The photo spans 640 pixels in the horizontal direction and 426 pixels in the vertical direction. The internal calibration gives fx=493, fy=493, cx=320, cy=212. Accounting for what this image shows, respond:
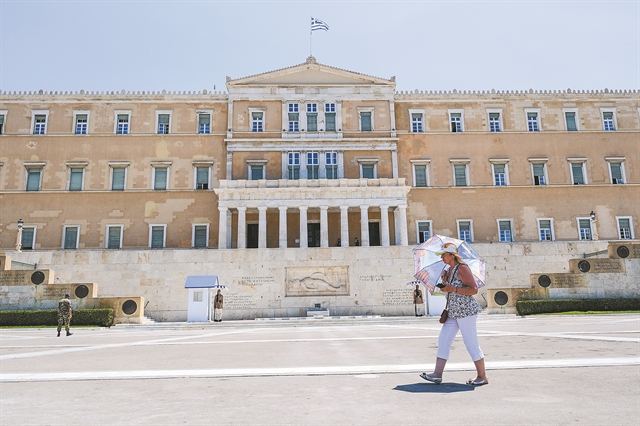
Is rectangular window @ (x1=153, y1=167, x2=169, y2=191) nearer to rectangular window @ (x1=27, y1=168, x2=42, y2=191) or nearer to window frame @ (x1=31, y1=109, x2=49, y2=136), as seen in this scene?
rectangular window @ (x1=27, y1=168, x2=42, y2=191)

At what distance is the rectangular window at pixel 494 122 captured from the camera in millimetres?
43719

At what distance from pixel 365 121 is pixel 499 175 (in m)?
12.5

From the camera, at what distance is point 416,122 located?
143 feet

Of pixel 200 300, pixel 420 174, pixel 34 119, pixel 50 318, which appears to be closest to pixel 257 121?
pixel 420 174

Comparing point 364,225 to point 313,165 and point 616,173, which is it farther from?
point 616,173

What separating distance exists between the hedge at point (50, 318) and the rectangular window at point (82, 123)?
22453mm

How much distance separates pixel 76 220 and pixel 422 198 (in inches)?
1128

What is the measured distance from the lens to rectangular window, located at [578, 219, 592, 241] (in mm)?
41625

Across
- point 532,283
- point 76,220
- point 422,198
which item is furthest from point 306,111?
point 532,283

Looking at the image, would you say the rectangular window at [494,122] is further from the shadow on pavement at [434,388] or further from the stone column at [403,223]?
the shadow on pavement at [434,388]

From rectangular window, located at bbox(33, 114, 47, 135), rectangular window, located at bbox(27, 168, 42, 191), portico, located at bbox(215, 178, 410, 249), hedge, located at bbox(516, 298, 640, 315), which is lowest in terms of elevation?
hedge, located at bbox(516, 298, 640, 315)

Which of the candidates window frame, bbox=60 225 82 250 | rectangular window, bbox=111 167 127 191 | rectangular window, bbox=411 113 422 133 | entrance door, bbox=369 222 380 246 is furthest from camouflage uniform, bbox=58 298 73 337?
rectangular window, bbox=411 113 422 133

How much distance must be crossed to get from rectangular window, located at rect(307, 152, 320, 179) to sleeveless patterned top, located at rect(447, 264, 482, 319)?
35406mm

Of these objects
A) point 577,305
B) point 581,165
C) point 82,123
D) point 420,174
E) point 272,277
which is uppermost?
point 82,123
